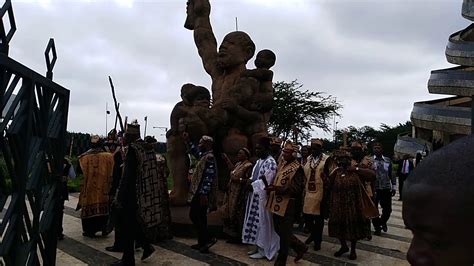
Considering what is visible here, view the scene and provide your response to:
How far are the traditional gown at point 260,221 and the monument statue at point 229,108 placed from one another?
1578 mm

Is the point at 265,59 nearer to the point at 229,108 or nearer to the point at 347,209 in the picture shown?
the point at 229,108

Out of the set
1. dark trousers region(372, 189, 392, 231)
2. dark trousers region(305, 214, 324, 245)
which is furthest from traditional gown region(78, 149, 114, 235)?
dark trousers region(372, 189, 392, 231)

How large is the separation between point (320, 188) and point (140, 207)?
9.29 ft

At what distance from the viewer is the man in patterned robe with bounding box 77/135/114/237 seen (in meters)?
7.20

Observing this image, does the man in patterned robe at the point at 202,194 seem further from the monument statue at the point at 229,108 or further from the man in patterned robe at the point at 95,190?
the man in patterned robe at the point at 95,190

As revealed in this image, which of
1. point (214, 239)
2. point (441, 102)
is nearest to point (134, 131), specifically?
point (214, 239)

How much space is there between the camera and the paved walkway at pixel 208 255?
583 centimetres

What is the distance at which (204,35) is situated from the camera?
9164 mm

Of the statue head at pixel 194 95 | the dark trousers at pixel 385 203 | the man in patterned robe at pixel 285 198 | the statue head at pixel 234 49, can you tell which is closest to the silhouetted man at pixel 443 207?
the man in patterned robe at pixel 285 198

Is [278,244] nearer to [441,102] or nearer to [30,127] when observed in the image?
[30,127]

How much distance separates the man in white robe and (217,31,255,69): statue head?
2.30m

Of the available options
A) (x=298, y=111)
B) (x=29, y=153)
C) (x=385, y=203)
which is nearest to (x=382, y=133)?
(x=298, y=111)

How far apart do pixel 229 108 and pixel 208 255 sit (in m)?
2.46

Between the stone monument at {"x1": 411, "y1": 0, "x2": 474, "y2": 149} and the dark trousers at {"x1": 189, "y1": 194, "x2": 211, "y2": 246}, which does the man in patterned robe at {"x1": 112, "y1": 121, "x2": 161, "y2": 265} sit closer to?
the dark trousers at {"x1": 189, "y1": 194, "x2": 211, "y2": 246}
